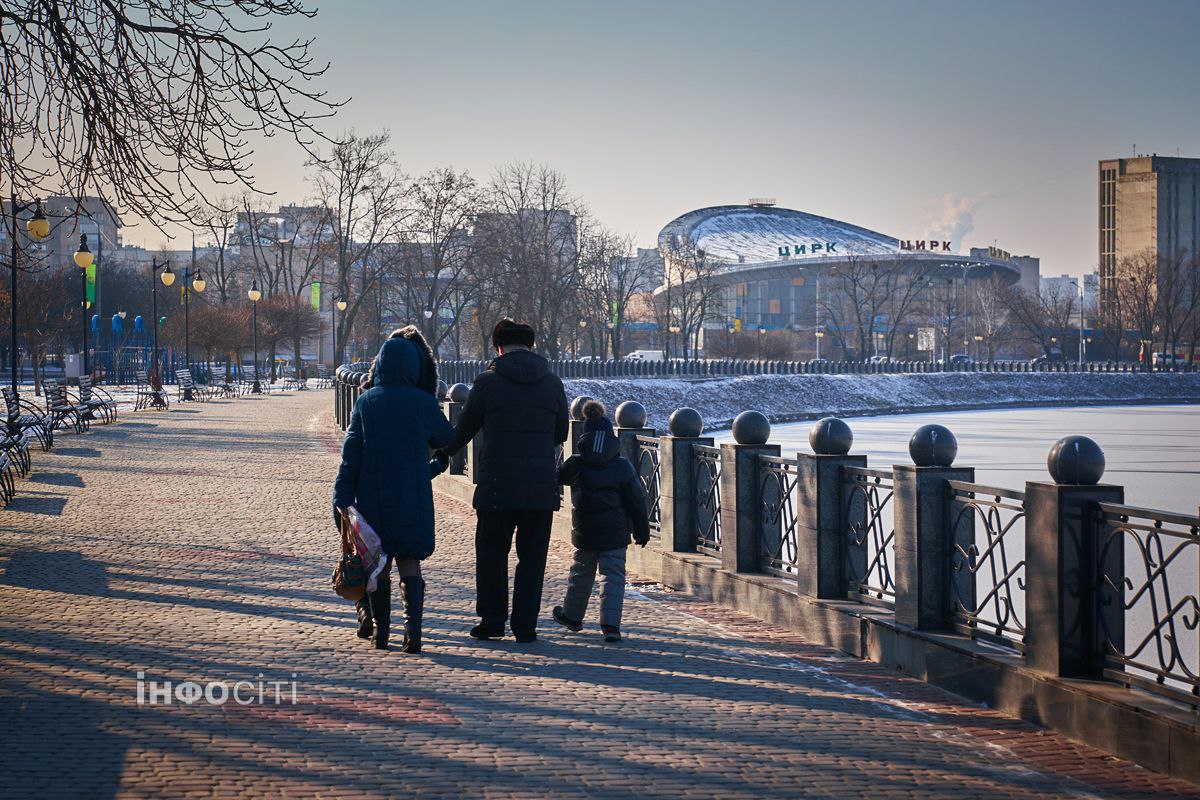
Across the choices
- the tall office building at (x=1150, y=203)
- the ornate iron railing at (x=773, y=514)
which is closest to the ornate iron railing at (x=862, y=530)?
the ornate iron railing at (x=773, y=514)

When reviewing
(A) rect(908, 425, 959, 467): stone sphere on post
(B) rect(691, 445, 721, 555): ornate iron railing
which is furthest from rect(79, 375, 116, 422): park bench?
(A) rect(908, 425, 959, 467): stone sphere on post

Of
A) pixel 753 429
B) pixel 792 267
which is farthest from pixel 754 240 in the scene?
pixel 753 429

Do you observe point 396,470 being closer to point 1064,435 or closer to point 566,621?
point 566,621

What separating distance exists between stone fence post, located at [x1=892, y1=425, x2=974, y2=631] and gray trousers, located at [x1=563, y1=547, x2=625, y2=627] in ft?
5.37

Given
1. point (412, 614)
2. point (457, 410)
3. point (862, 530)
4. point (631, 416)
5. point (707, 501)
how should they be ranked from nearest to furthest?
point (412, 614), point (862, 530), point (707, 501), point (631, 416), point (457, 410)

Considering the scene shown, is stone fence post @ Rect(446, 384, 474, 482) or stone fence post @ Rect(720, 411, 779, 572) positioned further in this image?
stone fence post @ Rect(446, 384, 474, 482)

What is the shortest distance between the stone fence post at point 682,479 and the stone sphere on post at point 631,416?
43.3 inches

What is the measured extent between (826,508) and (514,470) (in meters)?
1.91

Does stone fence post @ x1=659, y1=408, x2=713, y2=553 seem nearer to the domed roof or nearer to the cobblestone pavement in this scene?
the cobblestone pavement

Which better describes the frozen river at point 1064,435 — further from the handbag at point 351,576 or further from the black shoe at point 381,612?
the handbag at point 351,576

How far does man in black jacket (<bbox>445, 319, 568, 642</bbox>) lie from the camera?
25.3 feet

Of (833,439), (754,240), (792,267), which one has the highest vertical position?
(754,240)

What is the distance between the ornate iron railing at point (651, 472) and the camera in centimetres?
1135

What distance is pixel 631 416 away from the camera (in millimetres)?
11734
